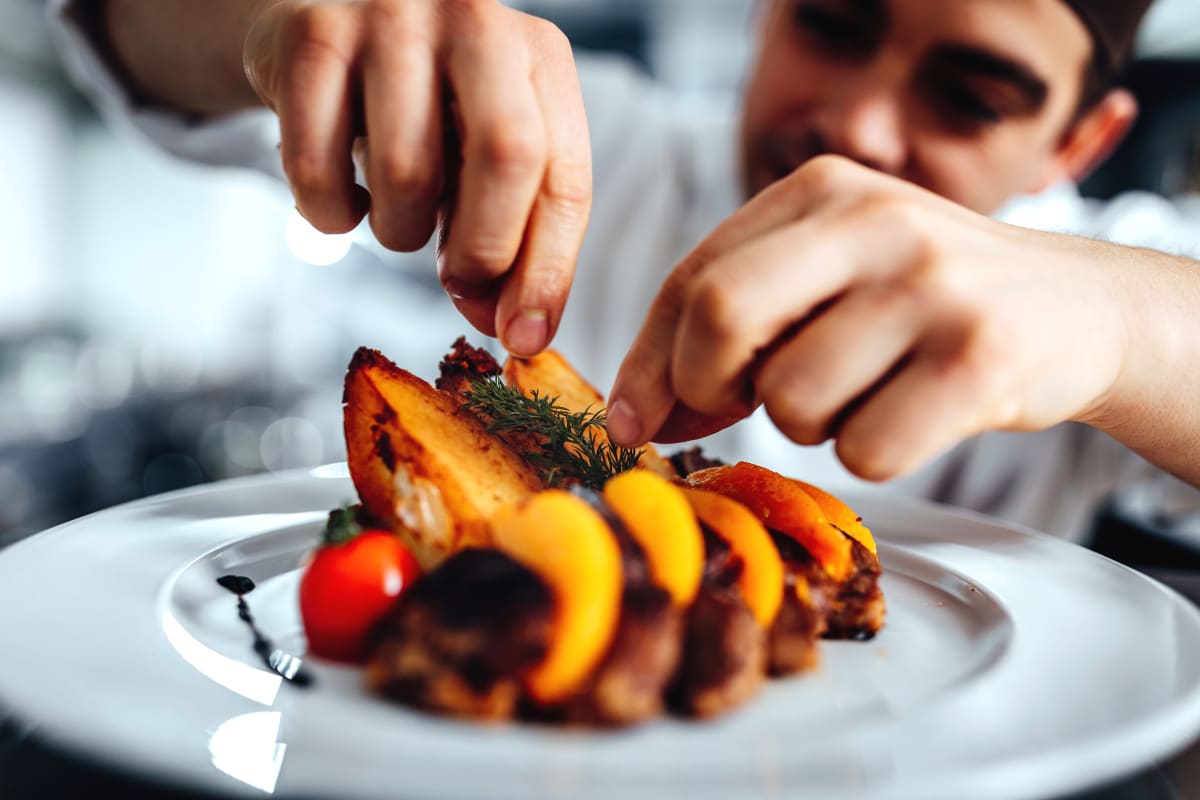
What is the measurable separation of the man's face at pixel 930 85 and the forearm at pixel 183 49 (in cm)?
135

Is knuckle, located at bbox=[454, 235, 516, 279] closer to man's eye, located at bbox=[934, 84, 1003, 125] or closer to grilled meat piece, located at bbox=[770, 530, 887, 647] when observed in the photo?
grilled meat piece, located at bbox=[770, 530, 887, 647]

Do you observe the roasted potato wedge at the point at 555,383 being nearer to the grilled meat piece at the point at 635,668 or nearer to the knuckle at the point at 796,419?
the knuckle at the point at 796,419

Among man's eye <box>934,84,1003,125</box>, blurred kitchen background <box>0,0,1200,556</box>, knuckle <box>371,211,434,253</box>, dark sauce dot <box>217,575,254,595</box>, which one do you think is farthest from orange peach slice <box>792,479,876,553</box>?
blurred kitchen background <box>0,0,1200,556</box>

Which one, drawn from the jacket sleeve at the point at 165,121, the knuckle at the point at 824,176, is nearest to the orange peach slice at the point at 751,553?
the knuckle at the point at 824,176

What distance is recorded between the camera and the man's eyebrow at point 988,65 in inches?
80.0

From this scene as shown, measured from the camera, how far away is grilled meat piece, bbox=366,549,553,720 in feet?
2.14

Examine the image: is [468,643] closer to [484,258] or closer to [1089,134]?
[484,258]

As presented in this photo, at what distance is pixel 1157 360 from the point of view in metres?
1.19

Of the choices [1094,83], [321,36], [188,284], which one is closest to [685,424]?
[321,36]

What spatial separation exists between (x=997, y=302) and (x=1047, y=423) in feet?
0.74

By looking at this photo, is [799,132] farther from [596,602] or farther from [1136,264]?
[596,602]

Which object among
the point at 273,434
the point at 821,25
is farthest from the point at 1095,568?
the point at 273,434

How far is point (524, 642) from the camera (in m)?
0.65

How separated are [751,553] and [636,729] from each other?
0.25 m
